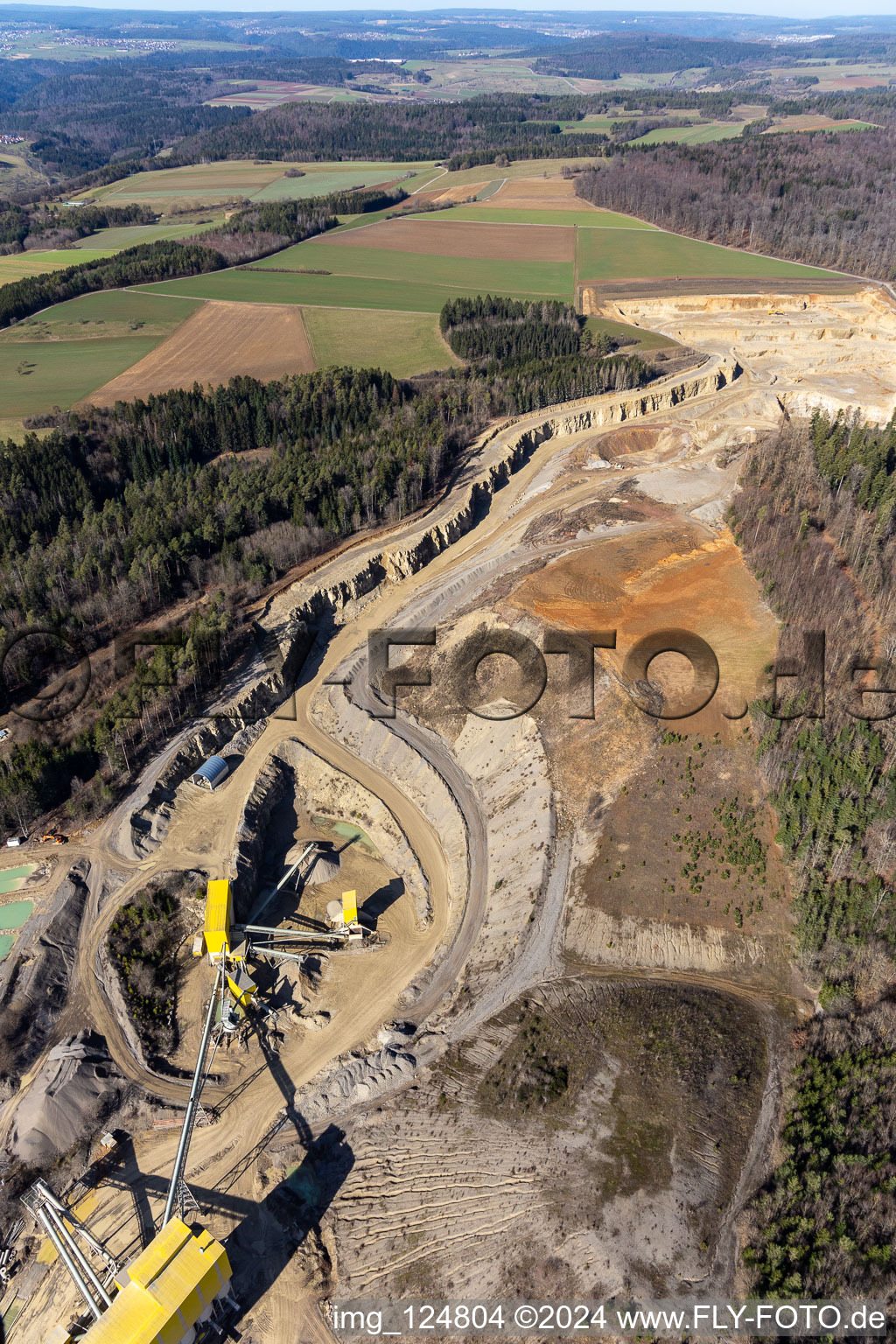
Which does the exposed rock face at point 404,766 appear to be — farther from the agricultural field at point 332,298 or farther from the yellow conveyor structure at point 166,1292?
the agricultural field at point 332,298

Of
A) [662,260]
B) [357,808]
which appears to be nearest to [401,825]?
[357,808]

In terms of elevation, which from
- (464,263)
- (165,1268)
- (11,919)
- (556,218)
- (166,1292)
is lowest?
(166,1292)

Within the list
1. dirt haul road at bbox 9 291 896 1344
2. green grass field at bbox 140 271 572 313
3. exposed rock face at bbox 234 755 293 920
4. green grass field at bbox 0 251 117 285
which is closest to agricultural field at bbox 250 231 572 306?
green grass field at bbox 140 271 572 313

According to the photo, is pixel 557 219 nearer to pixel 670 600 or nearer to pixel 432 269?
pixel 432 269

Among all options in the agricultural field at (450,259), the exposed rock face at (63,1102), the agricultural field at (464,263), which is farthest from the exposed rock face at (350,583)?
the agricultural field at (450,259)

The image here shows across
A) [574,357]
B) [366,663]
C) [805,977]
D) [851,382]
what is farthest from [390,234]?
[805,977]

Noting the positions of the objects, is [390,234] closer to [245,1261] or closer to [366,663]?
[366,663]

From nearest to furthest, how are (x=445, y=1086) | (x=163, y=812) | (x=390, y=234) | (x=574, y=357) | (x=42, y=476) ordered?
(x=445, y=1086) < (x=163, y=812) < (x=42, y=476) < (x=574, y=357) < (x=390, y=234)
